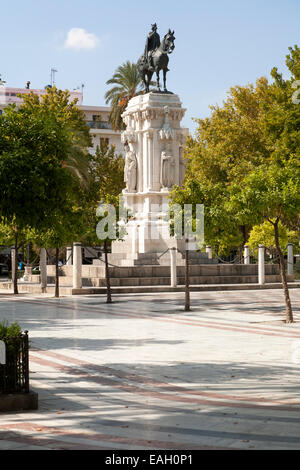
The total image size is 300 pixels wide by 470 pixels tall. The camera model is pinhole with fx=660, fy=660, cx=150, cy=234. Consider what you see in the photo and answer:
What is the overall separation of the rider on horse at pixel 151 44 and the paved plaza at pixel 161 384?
65.9ft

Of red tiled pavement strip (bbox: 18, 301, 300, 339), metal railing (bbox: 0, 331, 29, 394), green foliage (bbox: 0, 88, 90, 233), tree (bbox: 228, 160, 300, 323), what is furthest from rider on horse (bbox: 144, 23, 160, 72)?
metal railing (bbox: 0, 331, 29, 394)

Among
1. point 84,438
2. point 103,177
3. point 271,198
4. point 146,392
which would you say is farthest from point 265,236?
point 84,438

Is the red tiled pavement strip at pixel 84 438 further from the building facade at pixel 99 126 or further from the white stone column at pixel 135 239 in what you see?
the building facade at pixel 99 126

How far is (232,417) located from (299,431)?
0.81 metres

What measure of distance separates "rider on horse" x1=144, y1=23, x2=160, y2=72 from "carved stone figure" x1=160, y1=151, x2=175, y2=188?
4965 mm

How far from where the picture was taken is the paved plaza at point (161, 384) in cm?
575

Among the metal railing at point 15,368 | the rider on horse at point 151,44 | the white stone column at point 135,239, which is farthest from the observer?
the rider on horse at point 151,44

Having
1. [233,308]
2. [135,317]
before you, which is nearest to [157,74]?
[233,308]

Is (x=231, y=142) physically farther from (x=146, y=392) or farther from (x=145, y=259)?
(x=146, y=392)

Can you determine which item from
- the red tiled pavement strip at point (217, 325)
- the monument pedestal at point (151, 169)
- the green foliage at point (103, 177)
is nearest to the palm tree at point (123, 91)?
the green foliage at point (103, 177)

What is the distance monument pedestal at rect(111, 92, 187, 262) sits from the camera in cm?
3200

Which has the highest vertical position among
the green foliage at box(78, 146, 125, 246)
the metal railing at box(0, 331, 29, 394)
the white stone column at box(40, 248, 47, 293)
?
the green foliage at box(78, 146, 125, 246)

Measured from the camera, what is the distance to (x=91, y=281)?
28.9m

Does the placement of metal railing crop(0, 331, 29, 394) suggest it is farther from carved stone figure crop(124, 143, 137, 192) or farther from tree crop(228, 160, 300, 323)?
carved stone figure crop(124, 143, 137, 192)
